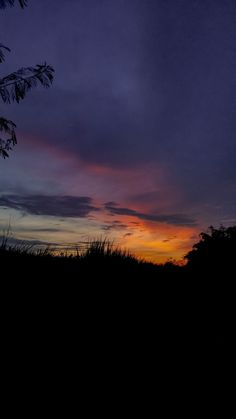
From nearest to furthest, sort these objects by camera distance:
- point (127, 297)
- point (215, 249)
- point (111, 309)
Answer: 1. point (111, 309)
2. point (127, 297)
3. point (215, 249)

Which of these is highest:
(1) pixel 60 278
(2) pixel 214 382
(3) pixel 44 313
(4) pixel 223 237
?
(4) pixel 223 237

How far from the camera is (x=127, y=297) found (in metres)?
6.21

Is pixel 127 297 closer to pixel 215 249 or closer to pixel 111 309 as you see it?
pixel 111 309

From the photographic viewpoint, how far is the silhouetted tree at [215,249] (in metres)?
17.7

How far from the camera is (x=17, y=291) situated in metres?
4.80

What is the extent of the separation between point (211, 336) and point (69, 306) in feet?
9.31

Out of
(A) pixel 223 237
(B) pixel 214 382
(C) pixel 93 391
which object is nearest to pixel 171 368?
(B) pixel 214 382

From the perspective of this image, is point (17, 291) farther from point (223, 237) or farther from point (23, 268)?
point (223, 237)

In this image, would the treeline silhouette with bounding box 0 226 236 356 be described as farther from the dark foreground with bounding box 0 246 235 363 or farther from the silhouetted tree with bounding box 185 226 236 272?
the silhouetted tree with bounding box 185 226 236 272

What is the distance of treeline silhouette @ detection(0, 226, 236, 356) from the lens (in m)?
5.21

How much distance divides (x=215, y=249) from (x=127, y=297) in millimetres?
15112

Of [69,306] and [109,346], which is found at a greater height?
[69,306]

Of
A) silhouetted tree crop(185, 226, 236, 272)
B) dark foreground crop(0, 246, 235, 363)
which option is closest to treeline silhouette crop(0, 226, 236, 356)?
dark foreground crop(0, 246, 235, 363)

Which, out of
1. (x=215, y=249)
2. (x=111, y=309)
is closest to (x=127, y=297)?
(x=111, y=309)
